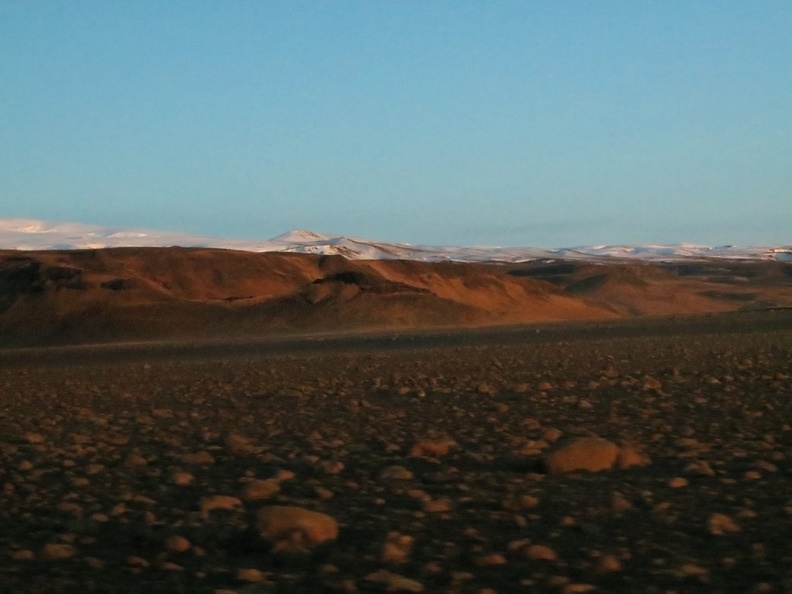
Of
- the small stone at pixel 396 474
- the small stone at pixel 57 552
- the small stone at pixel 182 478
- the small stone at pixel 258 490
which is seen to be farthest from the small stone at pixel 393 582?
the small stone at pixel 182 478

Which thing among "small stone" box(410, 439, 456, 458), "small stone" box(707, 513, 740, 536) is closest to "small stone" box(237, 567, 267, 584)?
"small stone" box(707, 513, 740, 536)

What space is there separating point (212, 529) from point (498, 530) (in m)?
1.34

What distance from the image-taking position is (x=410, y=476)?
632cm

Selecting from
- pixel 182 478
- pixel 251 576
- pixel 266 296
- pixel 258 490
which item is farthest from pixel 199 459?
pixel 266 296

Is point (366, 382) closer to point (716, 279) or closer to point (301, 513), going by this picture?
point (301, 513)

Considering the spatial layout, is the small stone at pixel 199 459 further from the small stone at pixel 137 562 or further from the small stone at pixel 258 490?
the small stone at pixel 137 562

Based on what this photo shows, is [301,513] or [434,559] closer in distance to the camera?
[434,559]

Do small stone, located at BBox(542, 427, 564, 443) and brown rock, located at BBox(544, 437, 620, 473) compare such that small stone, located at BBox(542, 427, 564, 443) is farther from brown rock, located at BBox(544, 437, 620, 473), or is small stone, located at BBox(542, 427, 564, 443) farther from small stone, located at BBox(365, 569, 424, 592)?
small stone, located at BBox(365, 569, 424, 592)

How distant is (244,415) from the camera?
10078 mm

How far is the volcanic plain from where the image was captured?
14.4ft

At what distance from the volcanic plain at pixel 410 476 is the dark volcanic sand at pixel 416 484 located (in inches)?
0.8

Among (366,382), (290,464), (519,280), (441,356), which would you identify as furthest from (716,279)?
(290,464)

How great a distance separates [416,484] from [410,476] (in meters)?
0.21

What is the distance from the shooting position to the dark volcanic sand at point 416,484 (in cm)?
434
